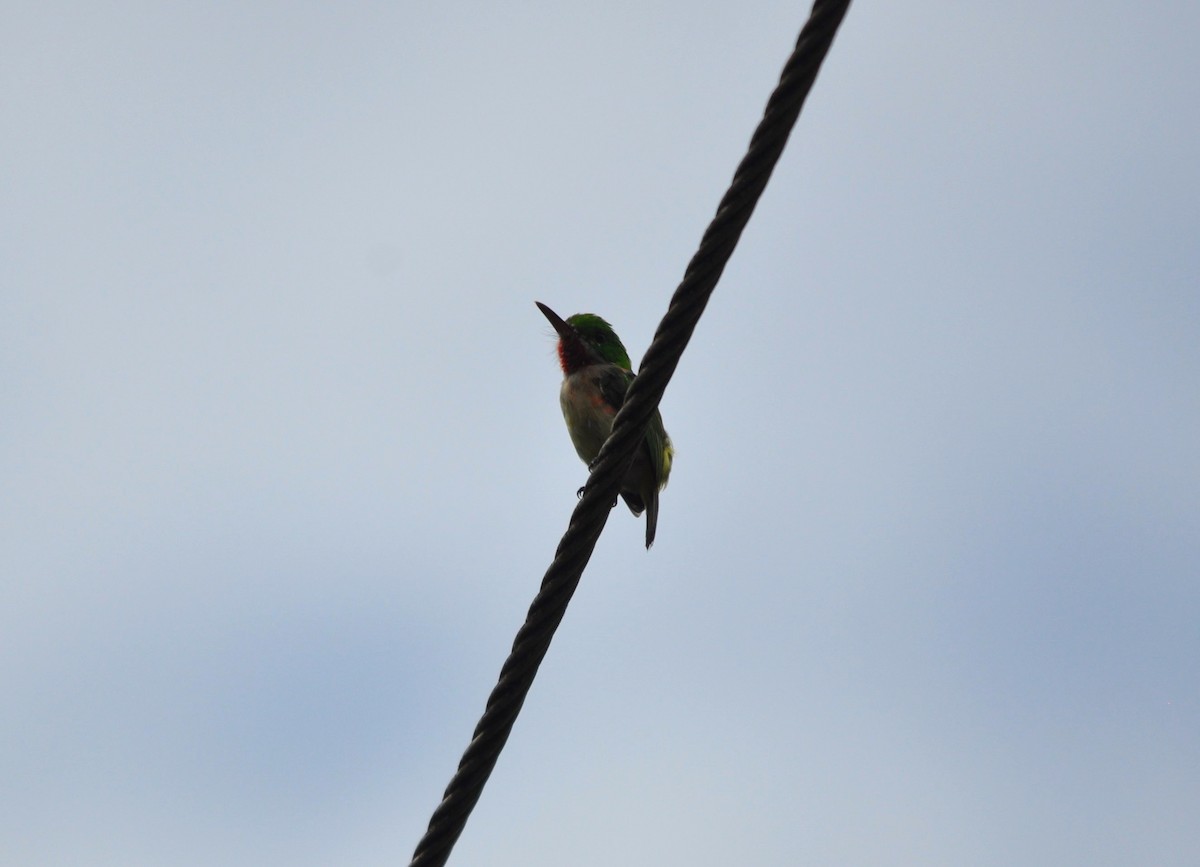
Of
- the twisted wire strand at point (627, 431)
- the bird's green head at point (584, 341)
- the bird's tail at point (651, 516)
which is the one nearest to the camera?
the twisted wire strand at point (627, 431)

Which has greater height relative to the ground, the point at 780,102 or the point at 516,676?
the point at 780,102

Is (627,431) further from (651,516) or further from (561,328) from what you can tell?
(561,328)

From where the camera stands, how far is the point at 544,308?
7.67 m

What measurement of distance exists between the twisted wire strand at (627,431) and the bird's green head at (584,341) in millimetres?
4774

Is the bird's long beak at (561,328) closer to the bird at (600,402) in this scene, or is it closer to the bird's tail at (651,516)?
the bird at (600,402)

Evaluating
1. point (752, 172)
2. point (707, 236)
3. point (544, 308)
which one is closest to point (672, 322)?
point (707, 236)

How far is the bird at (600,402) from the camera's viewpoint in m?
6.98

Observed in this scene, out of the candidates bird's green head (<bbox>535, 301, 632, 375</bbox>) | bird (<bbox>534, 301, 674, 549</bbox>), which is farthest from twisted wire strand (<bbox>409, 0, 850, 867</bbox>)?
bird's green head (<bbox>535, 301, 632, 375</bbox>)

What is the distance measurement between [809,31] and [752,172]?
30 cm

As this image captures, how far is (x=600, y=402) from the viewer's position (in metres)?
7.05

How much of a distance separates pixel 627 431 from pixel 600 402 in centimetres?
424

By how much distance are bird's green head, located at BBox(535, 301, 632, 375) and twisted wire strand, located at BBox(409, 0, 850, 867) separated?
15.7 feet

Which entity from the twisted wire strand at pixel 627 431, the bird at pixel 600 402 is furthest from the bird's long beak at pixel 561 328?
the twisted wire strand at pixel 627 431

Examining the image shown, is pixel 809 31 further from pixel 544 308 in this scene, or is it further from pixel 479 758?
pixel 544 308
